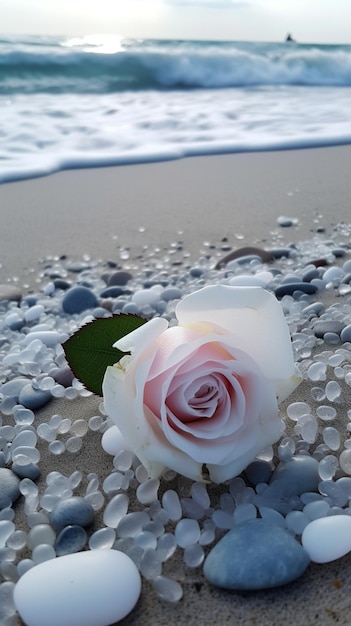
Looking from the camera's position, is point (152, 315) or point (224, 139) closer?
point (152, 315)

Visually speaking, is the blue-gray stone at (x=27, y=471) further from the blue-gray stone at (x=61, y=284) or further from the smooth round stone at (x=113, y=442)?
the blue-gray stone at (x=61, y=284)

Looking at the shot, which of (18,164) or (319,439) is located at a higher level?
(319,439)

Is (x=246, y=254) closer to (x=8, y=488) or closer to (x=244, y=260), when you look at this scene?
(x=244, y=260)

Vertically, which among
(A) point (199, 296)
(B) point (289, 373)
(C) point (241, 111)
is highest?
(A) point (199, 296)

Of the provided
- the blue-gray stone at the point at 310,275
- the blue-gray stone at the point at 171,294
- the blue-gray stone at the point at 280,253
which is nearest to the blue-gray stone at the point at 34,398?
the blue-gray stone at the point at 171,294

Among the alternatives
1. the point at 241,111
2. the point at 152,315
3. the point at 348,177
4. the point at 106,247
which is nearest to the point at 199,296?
the point at 152,315

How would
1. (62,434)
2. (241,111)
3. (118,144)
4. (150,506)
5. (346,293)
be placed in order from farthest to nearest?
(241,111)
(118,144)
(346,293)
(62,434)
(150,506)

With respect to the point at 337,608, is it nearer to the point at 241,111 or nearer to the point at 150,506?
the point at 150,506

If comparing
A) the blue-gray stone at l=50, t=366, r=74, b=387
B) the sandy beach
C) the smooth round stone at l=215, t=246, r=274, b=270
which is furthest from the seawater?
the blue-gray stone at l=50, t=366, r=74, b=387

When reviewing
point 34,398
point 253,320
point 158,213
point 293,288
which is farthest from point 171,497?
point 158,213
